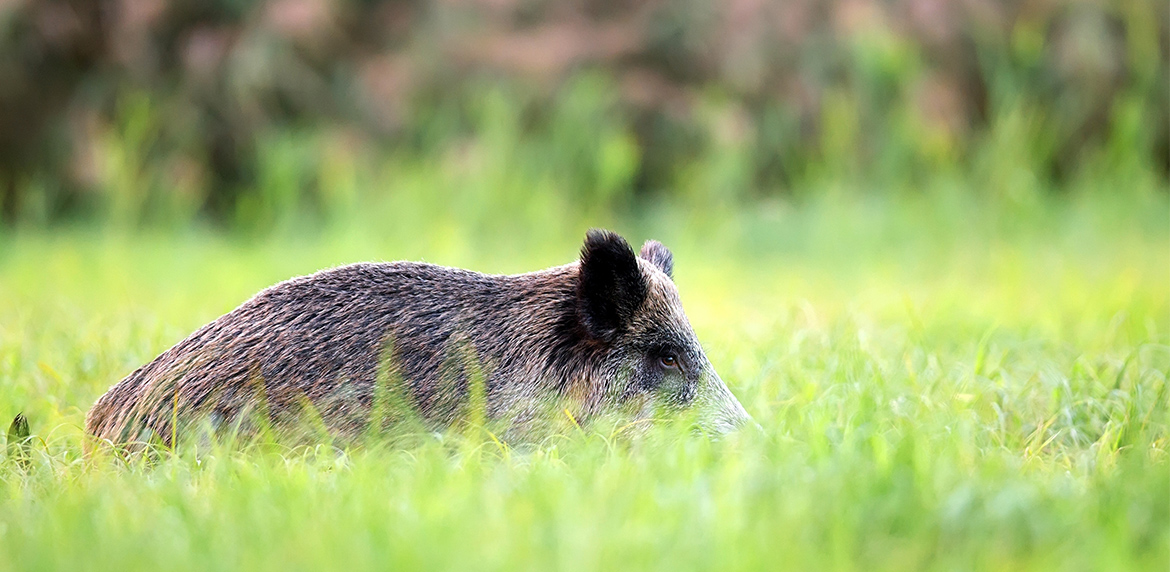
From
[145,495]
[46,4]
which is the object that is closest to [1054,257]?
[145,495]

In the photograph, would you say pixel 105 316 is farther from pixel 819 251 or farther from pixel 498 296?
pixel 819 251

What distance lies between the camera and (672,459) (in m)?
2.69

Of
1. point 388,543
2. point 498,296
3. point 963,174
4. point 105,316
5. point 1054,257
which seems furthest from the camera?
point 963,174

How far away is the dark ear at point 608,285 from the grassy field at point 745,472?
37 centimetres

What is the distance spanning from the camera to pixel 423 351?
11.4 feet

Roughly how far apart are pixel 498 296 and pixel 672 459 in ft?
4.03

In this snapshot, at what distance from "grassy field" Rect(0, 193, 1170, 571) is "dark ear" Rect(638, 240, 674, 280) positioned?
1.63ft

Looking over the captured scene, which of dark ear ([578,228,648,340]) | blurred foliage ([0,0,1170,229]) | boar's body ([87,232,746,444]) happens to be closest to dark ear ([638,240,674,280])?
boar's body ([87,232,746,444])

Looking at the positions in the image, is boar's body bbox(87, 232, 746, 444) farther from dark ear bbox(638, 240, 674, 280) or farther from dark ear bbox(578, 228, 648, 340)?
dark ear bbox(638, 240, 674, 280)

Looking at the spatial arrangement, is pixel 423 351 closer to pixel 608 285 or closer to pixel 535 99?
pixel 608 285

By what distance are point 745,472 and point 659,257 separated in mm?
1836

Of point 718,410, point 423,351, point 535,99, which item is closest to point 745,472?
point 718,410

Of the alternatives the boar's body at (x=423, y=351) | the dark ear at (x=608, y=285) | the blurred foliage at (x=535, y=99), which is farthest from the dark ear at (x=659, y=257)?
the blurred foliage at (x=535, y=99)

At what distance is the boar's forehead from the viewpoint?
359 cm
